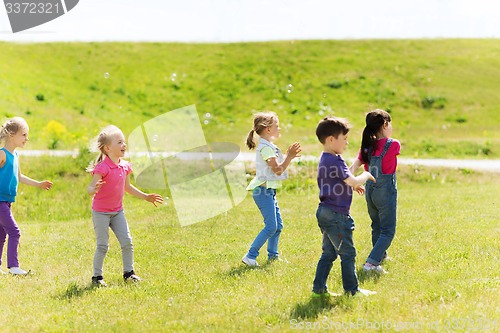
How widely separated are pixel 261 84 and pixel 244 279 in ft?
113

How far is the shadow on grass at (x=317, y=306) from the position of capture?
675 cm

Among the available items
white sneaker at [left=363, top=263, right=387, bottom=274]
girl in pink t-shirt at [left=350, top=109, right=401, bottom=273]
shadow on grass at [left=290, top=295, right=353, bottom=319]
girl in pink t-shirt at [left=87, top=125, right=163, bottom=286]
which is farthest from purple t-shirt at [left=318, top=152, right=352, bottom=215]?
girl in pink t-shirt at [left=87, top=125, right=163, bottom=286]

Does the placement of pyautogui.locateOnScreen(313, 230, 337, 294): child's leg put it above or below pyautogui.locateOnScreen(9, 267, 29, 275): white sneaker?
above

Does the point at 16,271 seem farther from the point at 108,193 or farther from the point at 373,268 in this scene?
the point at 373,268

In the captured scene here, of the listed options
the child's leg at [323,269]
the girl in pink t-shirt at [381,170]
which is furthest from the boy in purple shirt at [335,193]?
the girl in pink t-shirt at [381,170]

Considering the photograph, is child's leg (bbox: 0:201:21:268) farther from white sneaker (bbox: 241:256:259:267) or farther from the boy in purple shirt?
the boy in purple shirt

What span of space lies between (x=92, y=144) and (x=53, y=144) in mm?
16335

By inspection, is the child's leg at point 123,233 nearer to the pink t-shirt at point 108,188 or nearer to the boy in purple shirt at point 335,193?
the pink t-shirt at point 108,188

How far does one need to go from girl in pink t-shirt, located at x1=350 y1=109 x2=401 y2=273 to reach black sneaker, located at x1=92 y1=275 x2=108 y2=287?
137 inches

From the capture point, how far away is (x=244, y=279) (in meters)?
8.40

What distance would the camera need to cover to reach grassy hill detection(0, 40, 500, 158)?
34562mm

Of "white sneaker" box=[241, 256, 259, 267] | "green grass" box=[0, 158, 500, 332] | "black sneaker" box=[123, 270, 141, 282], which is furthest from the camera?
"white sneaker" box=[241, 256, 259, 267]

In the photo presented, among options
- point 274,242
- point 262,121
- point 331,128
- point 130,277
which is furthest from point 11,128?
point 331,128

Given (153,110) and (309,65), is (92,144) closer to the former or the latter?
(153,110)
